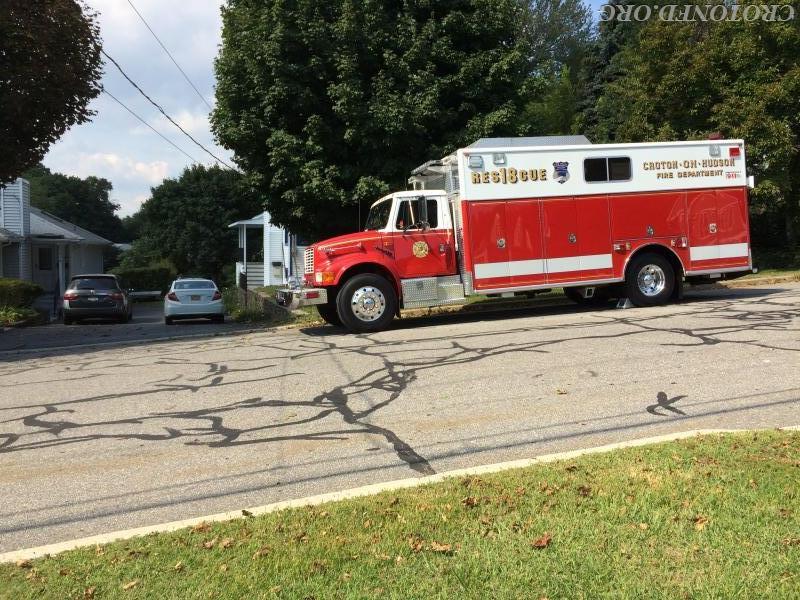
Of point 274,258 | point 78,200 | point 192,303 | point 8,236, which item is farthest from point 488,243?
point 78,200

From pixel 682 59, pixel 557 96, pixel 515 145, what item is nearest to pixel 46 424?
pixel 515 145

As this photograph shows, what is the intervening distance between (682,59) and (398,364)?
15342mm

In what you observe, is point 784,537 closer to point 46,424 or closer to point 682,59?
point 46,424

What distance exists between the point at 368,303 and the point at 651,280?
18.5 feet

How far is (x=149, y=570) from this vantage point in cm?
341

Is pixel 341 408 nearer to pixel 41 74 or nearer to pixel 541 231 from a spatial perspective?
pixel 541 231

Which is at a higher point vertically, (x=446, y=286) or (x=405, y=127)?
(x=405, y=127)

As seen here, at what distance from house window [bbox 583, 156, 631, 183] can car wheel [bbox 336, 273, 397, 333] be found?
4301 mm

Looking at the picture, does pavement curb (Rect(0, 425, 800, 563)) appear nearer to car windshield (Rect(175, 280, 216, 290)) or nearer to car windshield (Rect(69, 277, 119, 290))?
car windshield (Rect(175, 280, 216, 290))

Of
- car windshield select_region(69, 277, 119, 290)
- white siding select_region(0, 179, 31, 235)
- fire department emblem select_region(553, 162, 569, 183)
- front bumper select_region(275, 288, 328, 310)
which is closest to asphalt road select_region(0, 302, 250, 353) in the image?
car windshield select_region(69, 277, 119, 290)

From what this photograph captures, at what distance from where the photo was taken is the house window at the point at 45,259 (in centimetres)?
3212

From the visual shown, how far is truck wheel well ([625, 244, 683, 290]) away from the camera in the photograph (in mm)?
13258

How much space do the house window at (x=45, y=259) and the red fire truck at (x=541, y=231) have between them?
2348cm

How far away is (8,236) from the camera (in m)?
26.5
